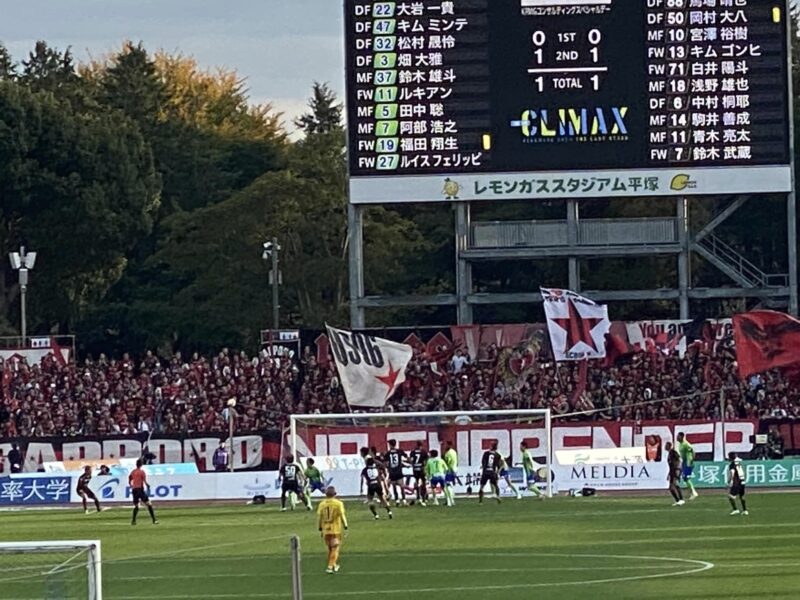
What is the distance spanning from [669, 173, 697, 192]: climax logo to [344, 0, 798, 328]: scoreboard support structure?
42 mm

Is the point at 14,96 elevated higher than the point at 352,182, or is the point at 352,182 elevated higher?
the point at 14,96

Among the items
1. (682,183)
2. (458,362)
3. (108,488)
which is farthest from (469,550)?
(458,362)

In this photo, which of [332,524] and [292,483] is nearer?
[332,524]

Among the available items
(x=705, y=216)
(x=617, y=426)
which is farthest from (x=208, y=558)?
(x=705, y=216)

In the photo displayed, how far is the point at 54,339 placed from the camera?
62.3m

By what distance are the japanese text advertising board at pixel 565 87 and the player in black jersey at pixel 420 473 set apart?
32.8 ft

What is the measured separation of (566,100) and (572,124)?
817 millimetres

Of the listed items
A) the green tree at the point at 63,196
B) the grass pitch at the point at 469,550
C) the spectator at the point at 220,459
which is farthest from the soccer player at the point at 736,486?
the green tree at the point at 63,196

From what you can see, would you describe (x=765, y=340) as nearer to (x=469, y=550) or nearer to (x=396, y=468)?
(x=396, y=468)

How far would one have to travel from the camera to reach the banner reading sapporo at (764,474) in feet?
159

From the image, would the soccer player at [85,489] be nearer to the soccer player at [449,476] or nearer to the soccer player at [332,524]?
the soccer player at [449,476]

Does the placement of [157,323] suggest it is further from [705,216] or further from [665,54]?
[665,54]

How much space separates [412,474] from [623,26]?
14.4 metres

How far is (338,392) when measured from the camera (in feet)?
187
